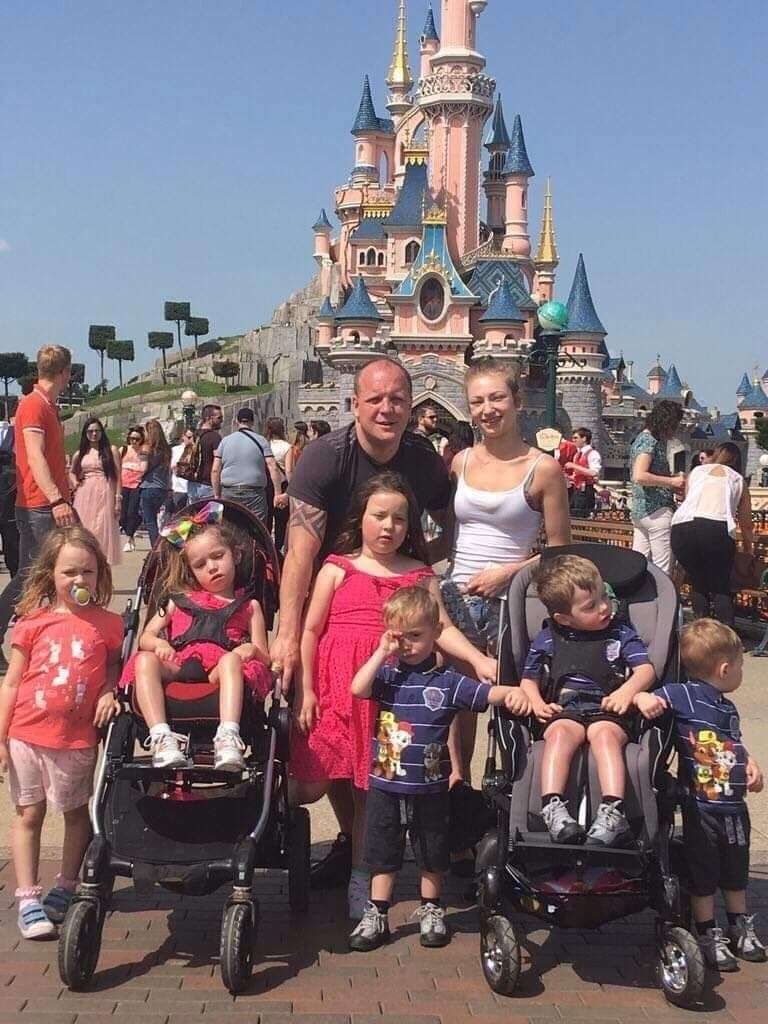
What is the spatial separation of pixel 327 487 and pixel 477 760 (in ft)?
7.46

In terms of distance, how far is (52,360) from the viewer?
6.32 metres

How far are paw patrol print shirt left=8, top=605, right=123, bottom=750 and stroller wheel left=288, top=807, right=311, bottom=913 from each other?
746 mm

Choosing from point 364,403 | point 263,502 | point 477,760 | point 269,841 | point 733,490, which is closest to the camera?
point 269,841

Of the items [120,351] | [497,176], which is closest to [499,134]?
[497,176]

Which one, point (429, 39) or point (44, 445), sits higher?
point (429, 39)

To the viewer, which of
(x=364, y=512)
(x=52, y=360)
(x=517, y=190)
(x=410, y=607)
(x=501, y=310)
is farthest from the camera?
(x=517, y=190)

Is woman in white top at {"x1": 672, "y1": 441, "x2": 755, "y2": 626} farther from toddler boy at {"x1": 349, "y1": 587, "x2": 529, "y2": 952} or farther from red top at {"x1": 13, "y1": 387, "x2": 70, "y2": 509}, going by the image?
toddler boy at {"x1": 349, "y1": 587, "x2": 529, "y2": 952}

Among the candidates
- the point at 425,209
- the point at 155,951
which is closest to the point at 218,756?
the point at 155,951

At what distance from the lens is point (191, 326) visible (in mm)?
98938

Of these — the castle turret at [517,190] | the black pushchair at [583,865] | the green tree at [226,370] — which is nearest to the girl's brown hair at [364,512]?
the black pushchair at [583,865]

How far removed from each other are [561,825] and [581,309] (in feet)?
197

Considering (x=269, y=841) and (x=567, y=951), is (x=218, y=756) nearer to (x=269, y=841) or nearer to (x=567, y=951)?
(x=269, y=841)

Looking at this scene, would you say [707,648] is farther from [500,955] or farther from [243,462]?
[243,462]

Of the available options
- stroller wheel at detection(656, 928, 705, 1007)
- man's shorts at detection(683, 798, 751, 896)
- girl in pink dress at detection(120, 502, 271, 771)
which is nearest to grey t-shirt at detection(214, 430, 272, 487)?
girl in pink dress at detection(120, 502, 271, 771)
